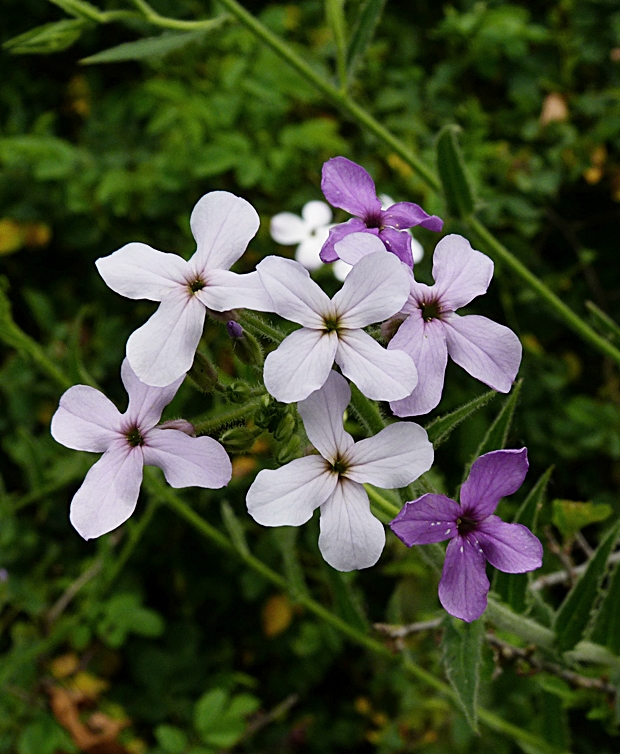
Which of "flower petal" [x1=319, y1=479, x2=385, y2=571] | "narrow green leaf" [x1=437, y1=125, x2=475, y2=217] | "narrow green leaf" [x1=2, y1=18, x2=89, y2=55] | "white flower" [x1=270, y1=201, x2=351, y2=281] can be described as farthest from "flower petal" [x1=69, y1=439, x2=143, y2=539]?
"white flower" [x1=270, y1=201, x2=351, y2=281]

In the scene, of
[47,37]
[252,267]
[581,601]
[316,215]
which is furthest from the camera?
[252,267]

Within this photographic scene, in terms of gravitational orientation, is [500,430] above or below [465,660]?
above

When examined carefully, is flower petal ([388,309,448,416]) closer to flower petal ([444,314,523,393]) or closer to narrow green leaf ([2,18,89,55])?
flower petal ([444,314,523,393])

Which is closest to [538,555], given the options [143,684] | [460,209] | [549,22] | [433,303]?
[433,303]

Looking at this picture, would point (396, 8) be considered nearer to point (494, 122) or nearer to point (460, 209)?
point (494, 122)

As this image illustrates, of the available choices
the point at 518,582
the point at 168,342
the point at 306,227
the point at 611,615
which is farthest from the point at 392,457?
the point at 306,227

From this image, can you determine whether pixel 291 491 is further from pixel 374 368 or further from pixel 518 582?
pixel 518 582
